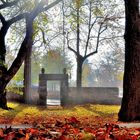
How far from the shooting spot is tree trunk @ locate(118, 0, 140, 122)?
10891mm

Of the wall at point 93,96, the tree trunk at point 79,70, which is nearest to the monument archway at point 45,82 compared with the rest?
the wall at point 93,96

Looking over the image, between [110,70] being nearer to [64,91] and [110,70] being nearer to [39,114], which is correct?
[64,91]

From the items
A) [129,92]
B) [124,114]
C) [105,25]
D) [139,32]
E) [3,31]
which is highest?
[105,25]

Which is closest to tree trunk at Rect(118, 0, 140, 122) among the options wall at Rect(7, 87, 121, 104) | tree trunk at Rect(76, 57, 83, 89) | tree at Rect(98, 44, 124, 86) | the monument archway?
the monument archway

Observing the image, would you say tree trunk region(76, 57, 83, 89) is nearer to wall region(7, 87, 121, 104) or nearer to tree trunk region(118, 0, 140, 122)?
wall region(7, 87, 121, 104)

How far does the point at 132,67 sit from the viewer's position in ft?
35.8

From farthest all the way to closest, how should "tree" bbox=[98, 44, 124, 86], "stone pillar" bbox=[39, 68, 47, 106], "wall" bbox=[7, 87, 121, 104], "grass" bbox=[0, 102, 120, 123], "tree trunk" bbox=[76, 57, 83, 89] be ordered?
1. "tree" bbox=[98, 44, 124, 86]
2. "tree trunk" bbox=[76, 57, 83, 89]
3. "wall" bbox=[7, 87, 121, 104]
4. "stone pillar" bbox=[39, 68, 47, 106]
5. "grass" bbox=[0, 102, 120, 123]

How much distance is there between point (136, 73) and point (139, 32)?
1.26 meters

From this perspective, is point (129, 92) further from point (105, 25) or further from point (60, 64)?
point (60, 64)

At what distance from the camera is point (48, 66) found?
6272cm

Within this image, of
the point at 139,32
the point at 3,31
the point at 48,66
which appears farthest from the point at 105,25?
the point at 48,66

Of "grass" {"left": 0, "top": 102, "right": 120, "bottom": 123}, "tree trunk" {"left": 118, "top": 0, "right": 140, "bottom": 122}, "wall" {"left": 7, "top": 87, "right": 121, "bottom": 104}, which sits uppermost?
"tree trunk" {"left": 118, "top": 0, "right": 140, "bottom": 122}

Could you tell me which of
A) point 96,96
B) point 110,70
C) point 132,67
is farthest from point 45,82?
point 110,70

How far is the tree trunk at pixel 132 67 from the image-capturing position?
10891 mm
